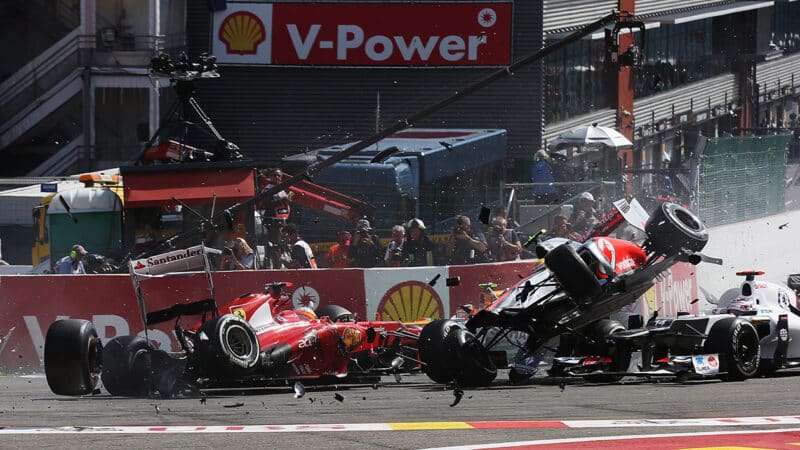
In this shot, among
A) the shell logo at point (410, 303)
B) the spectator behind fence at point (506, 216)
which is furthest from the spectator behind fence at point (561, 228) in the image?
the shell logo at point (410, 303)

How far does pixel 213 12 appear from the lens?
31.5 meters

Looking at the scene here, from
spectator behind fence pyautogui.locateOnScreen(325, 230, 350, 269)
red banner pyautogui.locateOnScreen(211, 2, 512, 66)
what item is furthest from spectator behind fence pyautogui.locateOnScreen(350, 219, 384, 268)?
red banner pyautogui.locateOnScreen(211, 2, 512, 66)

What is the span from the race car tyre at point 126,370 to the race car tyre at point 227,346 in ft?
2.79

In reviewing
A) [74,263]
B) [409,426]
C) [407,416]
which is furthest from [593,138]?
[409,426]

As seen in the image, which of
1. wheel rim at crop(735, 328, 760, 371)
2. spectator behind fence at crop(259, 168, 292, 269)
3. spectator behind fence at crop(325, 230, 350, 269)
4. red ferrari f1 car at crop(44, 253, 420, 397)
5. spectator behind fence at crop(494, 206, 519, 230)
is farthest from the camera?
spectator behind fence at crop(494, 206, 519, 230)

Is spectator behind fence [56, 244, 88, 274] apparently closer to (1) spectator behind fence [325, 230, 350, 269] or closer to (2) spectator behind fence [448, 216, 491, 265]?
(1) spectator behind fence [325, 230, 350, 269]

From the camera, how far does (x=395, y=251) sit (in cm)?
1823

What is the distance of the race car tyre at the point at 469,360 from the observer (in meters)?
12.7

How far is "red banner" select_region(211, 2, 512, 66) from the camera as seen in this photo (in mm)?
31156

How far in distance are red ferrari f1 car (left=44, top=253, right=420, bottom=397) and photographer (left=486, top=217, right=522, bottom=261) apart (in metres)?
4.49

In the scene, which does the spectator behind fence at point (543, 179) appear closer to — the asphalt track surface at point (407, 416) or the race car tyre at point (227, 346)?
the asphalt track surface at point (407, 416)

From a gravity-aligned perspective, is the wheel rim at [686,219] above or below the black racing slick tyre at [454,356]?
above

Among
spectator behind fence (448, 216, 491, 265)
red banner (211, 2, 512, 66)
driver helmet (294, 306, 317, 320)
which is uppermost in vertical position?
red banner (211, 2, 512, 66)

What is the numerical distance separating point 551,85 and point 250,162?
13298 millimetres
